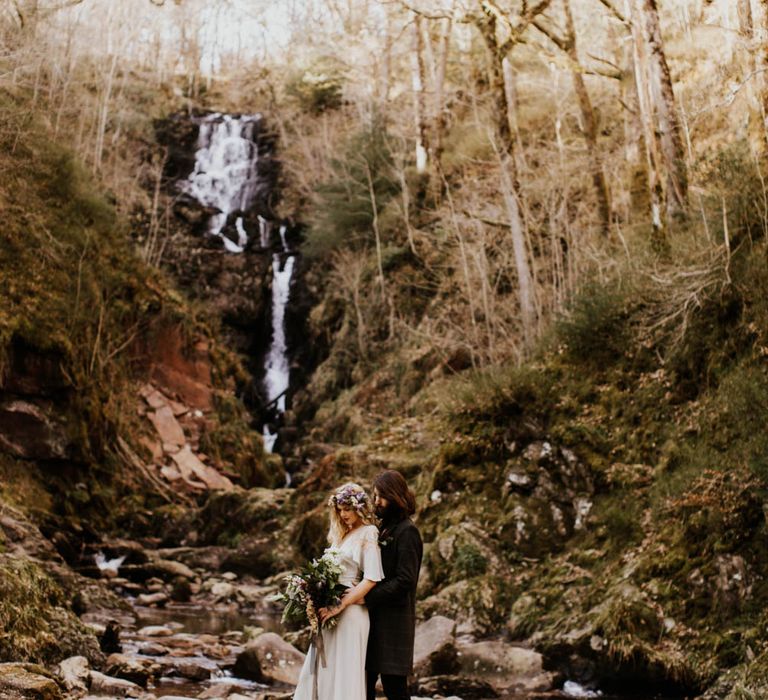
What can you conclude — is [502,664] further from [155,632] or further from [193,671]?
[155,632]

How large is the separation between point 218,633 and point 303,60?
2978 cm

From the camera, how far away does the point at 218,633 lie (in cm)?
1023

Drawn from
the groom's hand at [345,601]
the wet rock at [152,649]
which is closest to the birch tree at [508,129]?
the wet rock at [152,649]

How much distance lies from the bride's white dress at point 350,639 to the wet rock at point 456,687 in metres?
3.41

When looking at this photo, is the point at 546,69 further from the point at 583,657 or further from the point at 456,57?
the point at 583,657

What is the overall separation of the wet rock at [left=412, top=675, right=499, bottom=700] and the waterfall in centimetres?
1775

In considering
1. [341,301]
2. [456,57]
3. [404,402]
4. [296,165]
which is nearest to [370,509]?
[404,402]

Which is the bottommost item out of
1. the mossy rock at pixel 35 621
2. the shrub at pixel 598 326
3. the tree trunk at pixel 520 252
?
the mossy rock at pixel 35 621

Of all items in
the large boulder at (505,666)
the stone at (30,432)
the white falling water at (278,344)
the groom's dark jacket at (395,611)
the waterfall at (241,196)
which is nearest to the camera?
the groom's dark jacket at (395,611)

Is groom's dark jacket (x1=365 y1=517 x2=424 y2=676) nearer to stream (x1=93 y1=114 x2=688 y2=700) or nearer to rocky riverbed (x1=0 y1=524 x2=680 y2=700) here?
rocky riverbed (x1=0 y1=524 x2=680 y2=700)

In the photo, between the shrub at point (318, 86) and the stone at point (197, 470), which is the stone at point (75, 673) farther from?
the shrub at point (318, 86)

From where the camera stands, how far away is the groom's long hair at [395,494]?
446cm

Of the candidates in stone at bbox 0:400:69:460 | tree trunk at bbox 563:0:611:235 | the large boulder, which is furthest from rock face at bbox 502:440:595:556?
stone at bbox 0:400:69:460

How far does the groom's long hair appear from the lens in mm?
4465
